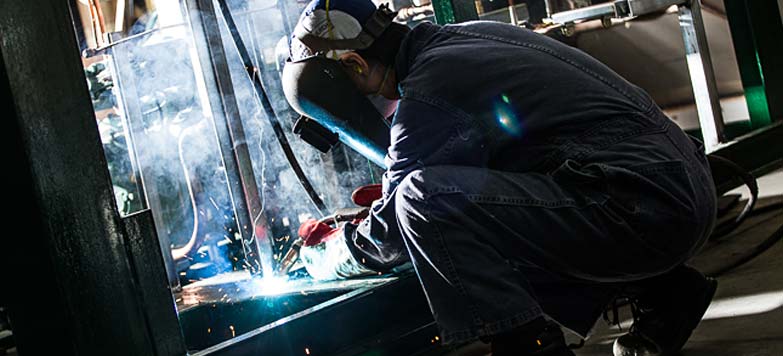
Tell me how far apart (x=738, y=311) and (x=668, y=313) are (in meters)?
0.28

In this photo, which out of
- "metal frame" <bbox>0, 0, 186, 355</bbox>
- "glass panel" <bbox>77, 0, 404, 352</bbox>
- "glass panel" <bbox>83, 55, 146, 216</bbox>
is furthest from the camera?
"glass panel" <bbox>83, 55, 146, 216</bbox>

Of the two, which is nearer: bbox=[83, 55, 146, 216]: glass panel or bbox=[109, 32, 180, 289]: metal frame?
bbox=[109, 32, 180, 289]: metal frame

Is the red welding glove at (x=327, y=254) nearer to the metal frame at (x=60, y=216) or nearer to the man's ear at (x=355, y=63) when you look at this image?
the man's ear at (x=355, y=63)

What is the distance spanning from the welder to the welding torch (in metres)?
0.64

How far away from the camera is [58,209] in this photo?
6.23ft

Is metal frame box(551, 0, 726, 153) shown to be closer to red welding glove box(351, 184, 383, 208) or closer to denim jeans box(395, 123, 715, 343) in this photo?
red welding glove box(351, 184, 383, 208)

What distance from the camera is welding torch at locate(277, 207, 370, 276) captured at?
110 inches

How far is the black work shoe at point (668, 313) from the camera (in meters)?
2.04

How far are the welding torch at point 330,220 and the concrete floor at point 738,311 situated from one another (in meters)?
0.56

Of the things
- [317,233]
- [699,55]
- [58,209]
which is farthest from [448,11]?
[58,209]

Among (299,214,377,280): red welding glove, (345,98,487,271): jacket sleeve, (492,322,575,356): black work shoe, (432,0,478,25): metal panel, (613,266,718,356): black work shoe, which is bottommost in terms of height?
(613,266,718,356): black work shoe

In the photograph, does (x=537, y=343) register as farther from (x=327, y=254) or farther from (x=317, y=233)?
(x=317, y=233)

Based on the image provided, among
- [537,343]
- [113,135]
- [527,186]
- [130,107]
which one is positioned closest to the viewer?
[537,343]

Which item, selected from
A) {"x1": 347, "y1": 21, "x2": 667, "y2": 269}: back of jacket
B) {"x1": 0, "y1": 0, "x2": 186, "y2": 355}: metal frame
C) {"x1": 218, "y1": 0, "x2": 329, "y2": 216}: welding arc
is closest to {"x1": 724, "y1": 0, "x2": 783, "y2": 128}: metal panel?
{"x1": 218, "y1": 0, "x2": 329, "y2": 216}: welding arc
